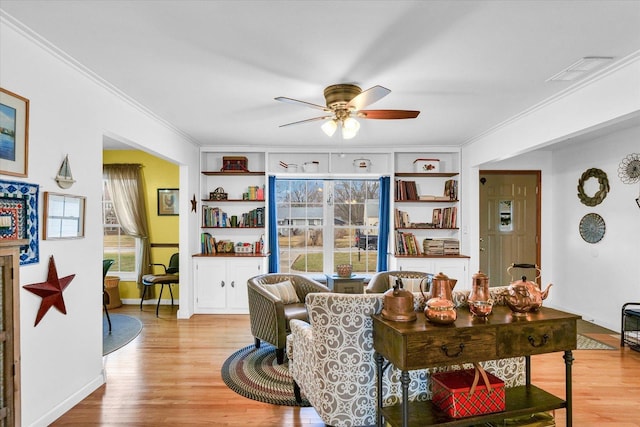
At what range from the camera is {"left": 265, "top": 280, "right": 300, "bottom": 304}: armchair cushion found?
3.85 m

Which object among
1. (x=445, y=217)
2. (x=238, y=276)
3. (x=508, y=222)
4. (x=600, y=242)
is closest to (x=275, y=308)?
(x=238, y=276)

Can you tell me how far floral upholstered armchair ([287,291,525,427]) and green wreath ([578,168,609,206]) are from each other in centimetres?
399

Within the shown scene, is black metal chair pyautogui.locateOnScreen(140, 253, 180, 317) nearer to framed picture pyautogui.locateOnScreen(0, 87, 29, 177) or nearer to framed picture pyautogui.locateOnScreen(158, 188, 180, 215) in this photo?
framed picture pyautogui.locateOnScreen(158, 188, 180, 215)

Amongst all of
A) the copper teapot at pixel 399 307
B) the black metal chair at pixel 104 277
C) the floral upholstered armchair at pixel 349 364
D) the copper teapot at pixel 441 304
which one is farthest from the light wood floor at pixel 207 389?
the copper teapot at pixel 441 304

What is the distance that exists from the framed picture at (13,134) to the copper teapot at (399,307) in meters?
2.23

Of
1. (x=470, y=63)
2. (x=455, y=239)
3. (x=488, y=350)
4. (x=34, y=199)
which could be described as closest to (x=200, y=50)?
(x=34, y=199)

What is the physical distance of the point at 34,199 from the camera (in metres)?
2.31

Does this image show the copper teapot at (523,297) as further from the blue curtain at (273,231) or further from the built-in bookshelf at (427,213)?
the blue curtain at (273,231)

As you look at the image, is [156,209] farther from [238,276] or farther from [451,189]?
[451,189]

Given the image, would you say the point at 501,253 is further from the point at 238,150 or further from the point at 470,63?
the point at 238,150

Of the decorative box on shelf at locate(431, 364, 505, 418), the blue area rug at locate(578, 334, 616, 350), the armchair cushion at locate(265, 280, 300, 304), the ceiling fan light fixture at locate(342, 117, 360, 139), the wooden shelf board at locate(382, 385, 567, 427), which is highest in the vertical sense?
the ceiling fan light fixture at locate(342, 117, 360, 139)

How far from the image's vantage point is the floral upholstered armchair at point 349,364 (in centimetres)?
214

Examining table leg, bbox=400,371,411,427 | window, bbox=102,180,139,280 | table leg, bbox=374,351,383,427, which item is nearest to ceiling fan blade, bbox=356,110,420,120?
table leg, bbox=374,351,383,427

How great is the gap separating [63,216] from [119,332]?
2387 millimetres
